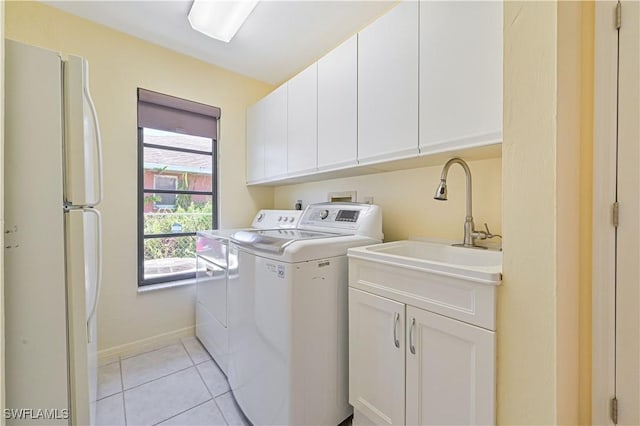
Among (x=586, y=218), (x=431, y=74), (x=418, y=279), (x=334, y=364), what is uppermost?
(x=431, y=74)

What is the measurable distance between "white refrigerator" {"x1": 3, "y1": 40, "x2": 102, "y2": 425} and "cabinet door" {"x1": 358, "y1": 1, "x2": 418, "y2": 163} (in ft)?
4.34

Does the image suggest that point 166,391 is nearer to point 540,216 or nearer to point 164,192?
point 164,192

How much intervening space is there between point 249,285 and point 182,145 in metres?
1.74

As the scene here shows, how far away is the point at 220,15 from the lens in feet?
5.85

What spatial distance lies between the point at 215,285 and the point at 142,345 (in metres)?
0.94

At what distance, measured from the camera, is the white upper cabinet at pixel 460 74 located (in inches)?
42.4

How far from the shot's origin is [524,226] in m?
0.85

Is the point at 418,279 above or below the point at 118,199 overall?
below

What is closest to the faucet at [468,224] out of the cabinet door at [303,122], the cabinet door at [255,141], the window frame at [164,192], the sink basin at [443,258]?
the sink basin at [443,258]

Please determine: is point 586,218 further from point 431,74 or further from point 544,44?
point 431,74

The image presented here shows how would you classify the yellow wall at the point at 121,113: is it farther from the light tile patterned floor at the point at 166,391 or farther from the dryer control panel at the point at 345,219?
the dryer control panel at the point at 345,219

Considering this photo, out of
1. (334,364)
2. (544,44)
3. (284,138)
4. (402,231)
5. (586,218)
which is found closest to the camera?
(544,44)

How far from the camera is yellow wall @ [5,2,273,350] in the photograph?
188 centimetres

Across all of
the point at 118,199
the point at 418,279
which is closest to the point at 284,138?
the point at 118,199
